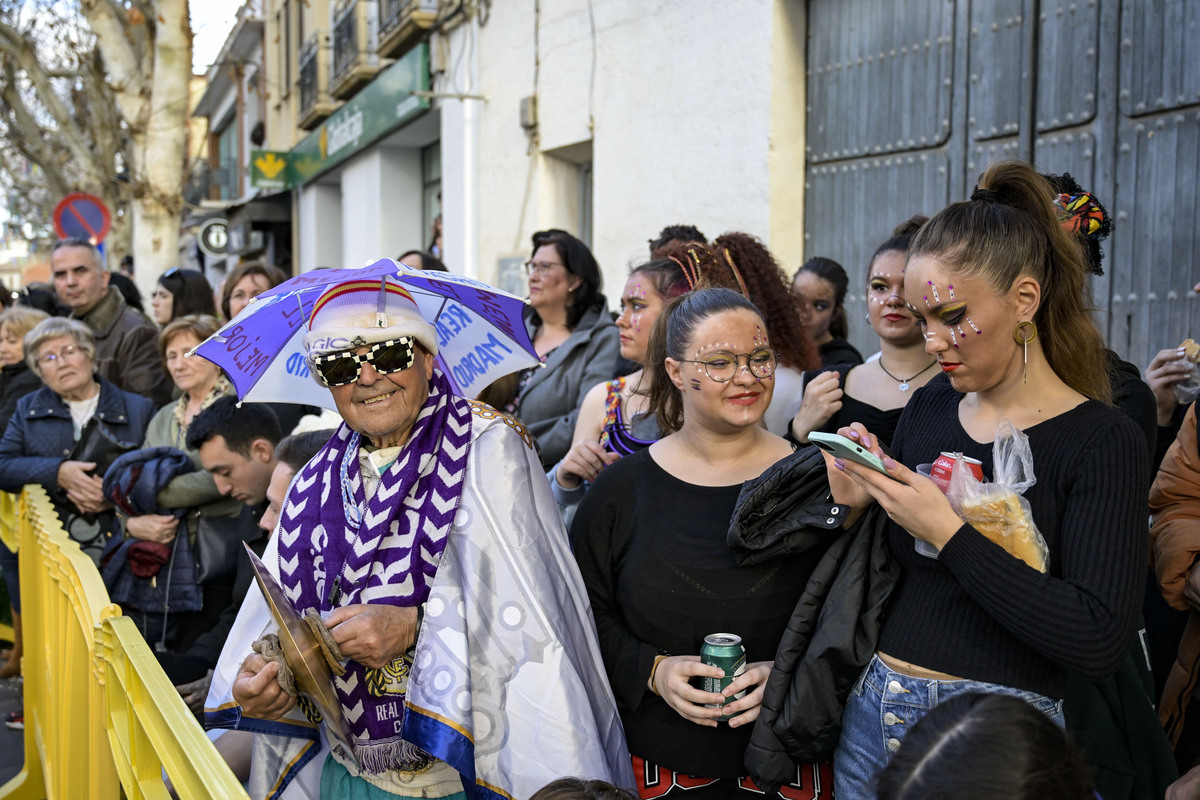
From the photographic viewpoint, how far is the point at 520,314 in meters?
3.07

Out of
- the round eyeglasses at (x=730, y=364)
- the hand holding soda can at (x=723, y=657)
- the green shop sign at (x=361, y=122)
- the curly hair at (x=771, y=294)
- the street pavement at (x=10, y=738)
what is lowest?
the street pavement at (x=10, y=738)

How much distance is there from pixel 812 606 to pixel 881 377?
112 centimetres

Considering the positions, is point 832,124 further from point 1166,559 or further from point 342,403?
point 342,403

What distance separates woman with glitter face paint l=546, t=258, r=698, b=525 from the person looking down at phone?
4.21 feet

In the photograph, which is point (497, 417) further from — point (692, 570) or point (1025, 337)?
point (1025, 337)

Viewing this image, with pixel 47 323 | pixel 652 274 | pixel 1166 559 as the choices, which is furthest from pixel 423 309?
pixel 47 323

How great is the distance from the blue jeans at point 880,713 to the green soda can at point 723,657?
25cm

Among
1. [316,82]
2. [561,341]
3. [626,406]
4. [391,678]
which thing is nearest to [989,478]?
[391,678]

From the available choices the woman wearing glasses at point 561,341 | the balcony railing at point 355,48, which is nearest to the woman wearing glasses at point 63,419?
the woman wearing glasses at point 561,341

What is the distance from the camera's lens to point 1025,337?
81.7 inches

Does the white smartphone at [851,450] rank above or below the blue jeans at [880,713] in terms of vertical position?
above

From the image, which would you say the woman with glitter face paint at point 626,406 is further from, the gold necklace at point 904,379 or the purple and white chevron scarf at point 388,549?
the purple and white chevron scarf at point 388,549

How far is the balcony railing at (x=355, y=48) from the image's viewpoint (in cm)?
1522

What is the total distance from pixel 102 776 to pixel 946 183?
5143 millimetres
